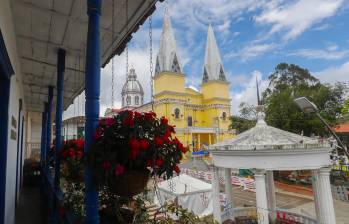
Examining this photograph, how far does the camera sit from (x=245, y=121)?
23.7 meters

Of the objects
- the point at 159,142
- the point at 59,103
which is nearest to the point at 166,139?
the point at 159,142

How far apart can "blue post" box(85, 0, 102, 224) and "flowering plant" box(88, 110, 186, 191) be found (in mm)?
143

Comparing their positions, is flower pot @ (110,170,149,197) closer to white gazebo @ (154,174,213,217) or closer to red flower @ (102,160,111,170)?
red flower @ (102,160,111,170)

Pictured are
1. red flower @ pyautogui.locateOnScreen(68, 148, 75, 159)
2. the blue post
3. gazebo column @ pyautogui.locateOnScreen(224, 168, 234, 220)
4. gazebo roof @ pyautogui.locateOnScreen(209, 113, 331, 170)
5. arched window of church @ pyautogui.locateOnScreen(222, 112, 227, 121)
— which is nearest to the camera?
the blue post

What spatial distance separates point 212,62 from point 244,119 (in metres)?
17.7

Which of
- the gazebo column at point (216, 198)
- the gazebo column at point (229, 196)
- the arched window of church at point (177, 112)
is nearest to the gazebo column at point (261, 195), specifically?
the gazebo column at point (216, 198)

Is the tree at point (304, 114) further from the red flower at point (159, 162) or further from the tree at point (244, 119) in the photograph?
the red flower at point (159, 162)

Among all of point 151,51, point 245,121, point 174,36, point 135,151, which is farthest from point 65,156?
point 174,36

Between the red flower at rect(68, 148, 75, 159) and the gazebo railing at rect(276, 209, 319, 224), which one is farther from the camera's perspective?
the gazebo railing at rect(276, 209, 319, 224)

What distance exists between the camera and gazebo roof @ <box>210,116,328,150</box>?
552 centimetres

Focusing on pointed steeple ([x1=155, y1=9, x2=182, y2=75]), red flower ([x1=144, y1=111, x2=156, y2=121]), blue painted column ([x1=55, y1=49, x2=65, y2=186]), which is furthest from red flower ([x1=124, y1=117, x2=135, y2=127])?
pointed steeple ([x1=155, y1=9, x2=182, y2=75])

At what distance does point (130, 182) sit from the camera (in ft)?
5.36

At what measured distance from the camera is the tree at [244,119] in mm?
22906

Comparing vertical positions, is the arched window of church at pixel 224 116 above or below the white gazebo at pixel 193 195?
above
